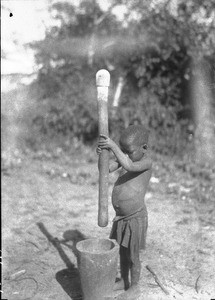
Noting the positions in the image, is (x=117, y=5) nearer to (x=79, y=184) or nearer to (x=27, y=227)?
(x=79, y=184)

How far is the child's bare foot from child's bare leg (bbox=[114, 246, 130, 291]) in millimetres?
138

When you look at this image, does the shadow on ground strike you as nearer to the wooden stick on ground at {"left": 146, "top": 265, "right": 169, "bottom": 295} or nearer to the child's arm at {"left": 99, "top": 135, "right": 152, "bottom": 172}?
the wooden stick on ground at {"left": 146, "top": 265, "right": 169, "bottom": 295}

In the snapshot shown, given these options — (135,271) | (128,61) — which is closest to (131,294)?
(135,271)

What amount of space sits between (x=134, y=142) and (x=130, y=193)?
393 mm

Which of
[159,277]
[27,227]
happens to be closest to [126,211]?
[159,277]

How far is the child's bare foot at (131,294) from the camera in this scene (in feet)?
11.7

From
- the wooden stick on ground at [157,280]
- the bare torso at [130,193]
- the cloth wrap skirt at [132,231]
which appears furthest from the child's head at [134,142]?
the wooden stick on ground at [157,280]

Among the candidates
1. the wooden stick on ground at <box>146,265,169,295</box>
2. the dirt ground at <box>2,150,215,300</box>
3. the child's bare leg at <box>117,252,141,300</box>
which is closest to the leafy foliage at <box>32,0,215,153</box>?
the dirt ground at <box>2,150,215,300</box>

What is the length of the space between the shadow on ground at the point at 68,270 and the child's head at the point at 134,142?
1296mm

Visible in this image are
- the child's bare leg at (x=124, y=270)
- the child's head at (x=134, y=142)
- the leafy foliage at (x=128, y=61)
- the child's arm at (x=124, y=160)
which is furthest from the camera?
the leafy foliage at (x=128, y=61)

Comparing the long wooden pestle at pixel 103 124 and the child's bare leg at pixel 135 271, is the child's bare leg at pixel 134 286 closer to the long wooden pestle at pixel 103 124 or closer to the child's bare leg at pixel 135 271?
the child's bare leg at pixel 135 271

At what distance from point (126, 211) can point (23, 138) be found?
5.77m

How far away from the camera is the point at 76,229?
17.3ft

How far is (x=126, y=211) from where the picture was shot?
3.46 m
